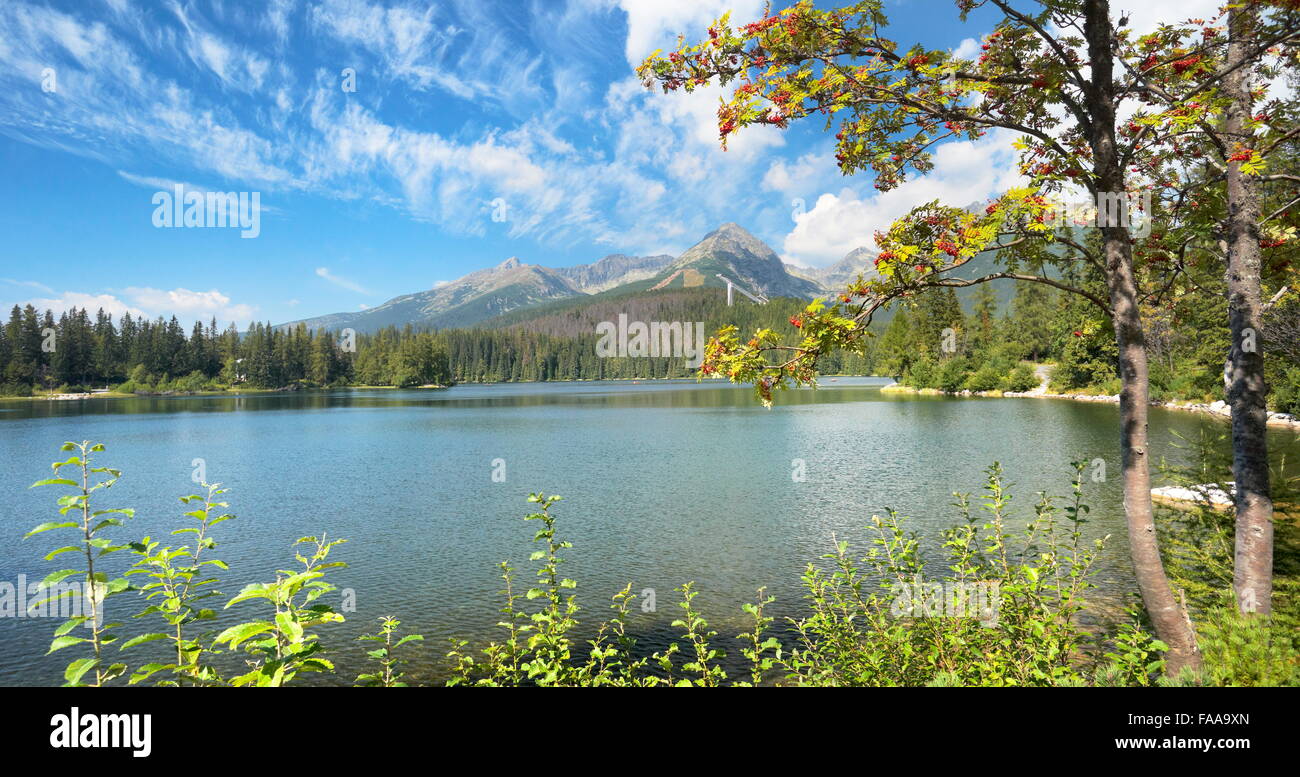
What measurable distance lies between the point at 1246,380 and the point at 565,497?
89.5ft

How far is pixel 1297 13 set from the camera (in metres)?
6.80

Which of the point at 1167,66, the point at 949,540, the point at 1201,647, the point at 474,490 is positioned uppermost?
the point at 1167,66

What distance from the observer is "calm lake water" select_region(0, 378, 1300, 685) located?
17750 millimetres

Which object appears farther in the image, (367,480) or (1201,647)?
(367,480)

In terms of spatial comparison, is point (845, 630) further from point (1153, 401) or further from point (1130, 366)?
point (1153, 401)

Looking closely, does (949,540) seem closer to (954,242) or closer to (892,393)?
(954,242)

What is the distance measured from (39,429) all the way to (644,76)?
91399 millimetres

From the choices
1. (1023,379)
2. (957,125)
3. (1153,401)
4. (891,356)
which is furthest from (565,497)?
(891,356)

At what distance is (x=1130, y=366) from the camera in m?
6.91

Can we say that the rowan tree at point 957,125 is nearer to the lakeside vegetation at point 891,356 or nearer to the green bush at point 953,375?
the lakeside vegetation at point 891,356

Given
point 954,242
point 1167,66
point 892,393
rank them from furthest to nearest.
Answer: point 892,393, point 1167,66, point 954,242

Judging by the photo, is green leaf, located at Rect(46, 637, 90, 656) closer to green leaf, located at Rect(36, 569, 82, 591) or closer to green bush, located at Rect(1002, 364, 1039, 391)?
green leaf, located at Rect(36, 569, 82, 591)

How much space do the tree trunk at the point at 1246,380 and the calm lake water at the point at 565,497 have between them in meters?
6.11
